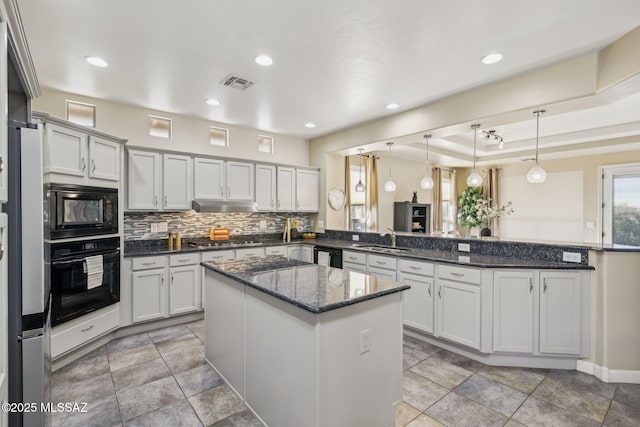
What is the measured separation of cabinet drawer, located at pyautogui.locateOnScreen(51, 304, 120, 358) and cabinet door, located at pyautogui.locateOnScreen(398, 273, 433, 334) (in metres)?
3.25

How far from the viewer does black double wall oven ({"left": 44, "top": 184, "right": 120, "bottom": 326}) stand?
2.71 meters

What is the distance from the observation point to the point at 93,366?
9.28 ft

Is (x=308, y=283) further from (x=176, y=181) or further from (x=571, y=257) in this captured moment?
(x=176, y=181)

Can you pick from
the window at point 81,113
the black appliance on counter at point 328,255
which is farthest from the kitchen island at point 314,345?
the window at point 81,113

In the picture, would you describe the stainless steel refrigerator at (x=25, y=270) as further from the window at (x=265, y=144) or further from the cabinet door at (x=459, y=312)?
the window at (x=265, y=144)

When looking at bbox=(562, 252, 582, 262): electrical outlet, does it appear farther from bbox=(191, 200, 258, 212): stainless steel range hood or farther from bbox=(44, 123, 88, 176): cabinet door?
bbox=(44, 123, 88, 176): cabinet door

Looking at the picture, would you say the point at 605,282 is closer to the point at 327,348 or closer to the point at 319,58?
the point at 327,348

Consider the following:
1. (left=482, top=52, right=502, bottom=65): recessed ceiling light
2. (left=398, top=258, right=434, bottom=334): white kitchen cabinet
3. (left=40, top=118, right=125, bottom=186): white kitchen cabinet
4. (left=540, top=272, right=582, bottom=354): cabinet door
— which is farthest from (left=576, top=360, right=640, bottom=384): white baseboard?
(left=40, top=118, right=125, bottom=186): white kitchen cabinet

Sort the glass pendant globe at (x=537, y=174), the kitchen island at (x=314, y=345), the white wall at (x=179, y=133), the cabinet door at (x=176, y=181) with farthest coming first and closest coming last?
1. the cabinet door at (x=176, y=181)
2. the white wall at (x=179, y=133)
3. the glass pendant globe at (x=537, y=174)
4. the kitchen island at (x=314, y=345)

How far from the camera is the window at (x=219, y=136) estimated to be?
188 inches

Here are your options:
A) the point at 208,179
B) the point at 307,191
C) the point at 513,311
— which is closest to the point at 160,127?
the point at 208,179

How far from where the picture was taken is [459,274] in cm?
306

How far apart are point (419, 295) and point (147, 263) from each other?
3.20 meters

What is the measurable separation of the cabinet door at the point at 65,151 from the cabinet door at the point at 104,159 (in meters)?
0.08
